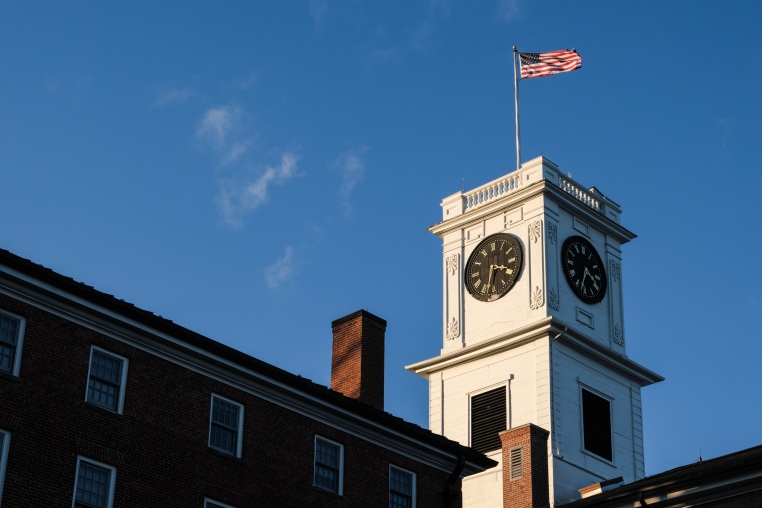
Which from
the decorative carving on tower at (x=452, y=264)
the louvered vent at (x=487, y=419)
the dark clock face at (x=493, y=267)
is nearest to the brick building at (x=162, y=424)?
the louvered vent at (x=487, y=419)

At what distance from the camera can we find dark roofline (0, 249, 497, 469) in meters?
35.0

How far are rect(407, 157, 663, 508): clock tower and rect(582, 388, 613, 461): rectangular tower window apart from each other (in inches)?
2.6

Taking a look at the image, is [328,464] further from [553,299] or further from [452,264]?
[452,264]

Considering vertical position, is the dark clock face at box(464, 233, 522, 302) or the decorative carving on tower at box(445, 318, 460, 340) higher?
the dark clock face at box(464, 233, 522, 302)

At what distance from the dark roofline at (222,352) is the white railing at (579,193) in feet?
110

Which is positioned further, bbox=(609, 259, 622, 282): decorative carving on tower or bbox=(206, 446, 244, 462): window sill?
bbox=(609, 259, 622, 282): decorative carving on tower

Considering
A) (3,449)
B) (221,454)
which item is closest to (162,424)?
(221,454)

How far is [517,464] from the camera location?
6038 cm

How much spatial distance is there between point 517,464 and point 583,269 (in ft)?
58.6

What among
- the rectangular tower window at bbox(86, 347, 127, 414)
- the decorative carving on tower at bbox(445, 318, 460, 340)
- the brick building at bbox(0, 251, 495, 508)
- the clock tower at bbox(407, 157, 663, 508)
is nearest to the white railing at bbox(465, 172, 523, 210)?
the clock tower at bbox(407, 157, 663, 508)

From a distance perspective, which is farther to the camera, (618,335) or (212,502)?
(618,335)

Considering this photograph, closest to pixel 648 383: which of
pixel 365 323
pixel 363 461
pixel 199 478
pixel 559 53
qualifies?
pixel 559 53

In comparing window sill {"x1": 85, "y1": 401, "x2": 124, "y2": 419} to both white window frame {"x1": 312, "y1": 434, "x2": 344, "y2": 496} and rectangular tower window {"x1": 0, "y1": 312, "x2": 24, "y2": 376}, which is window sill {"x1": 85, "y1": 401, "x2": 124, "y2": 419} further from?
white window frame {"x1": 312, "y1": 434, "x2": 344, "y2": 496}

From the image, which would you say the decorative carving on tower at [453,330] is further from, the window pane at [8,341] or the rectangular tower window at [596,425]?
the window pane at [8,341]
